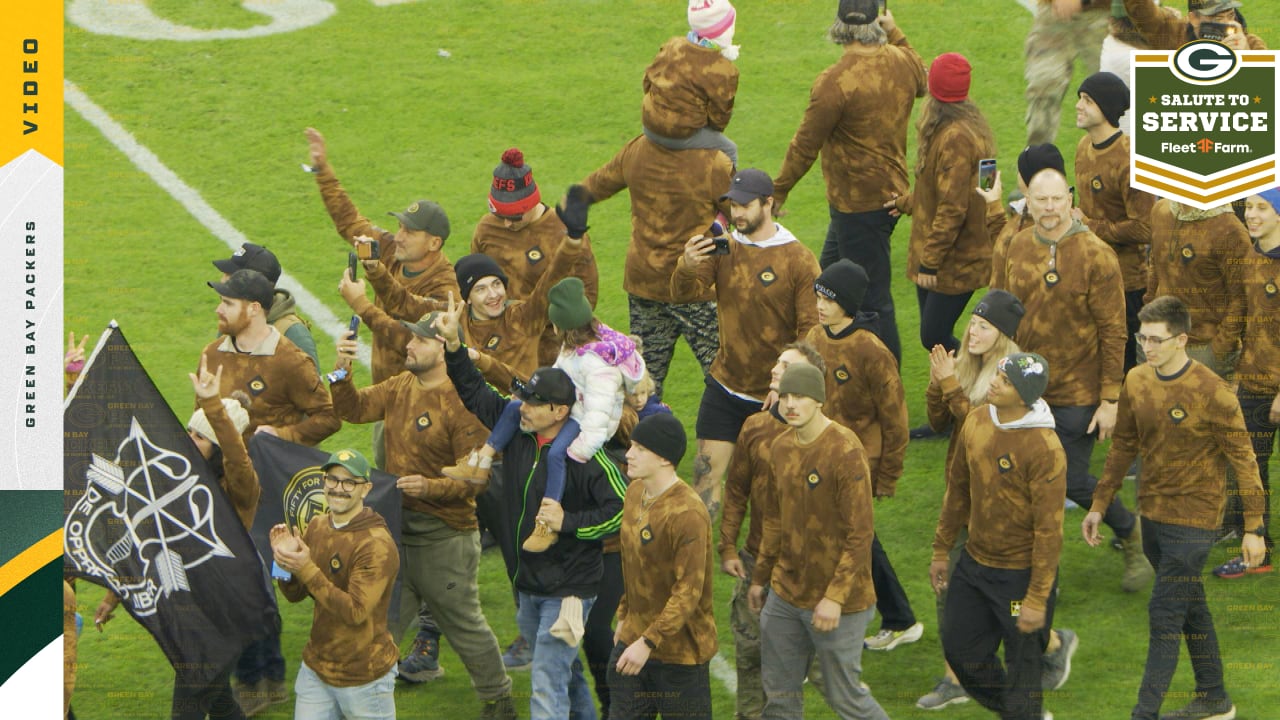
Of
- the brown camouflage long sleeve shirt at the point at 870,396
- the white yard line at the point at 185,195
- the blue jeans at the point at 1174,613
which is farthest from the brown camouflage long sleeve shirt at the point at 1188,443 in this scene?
the white yard line at the point at 185,195

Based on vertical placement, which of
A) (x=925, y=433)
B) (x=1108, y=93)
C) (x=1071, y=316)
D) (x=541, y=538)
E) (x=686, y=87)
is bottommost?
(x=925, y=433)

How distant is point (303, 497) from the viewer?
29.7 ft

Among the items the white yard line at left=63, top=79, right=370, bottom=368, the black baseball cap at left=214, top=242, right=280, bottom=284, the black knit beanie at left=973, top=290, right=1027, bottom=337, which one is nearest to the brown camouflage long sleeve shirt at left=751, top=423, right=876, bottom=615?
the black knit beanie at left=973, top=290, right=1027, bottom=337

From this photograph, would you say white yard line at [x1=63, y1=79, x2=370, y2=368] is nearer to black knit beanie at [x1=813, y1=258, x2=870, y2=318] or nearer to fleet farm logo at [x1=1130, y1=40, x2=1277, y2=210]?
black knit beanie at [x1=813, y1=258, x2=870, y2=318]

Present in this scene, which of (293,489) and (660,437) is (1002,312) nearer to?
(660,437)

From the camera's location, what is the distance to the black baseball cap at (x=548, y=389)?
855 centimetres

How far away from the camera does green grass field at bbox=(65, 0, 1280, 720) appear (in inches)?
525

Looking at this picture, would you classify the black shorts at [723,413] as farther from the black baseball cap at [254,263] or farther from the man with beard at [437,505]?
the black baseball cap at [254,263]

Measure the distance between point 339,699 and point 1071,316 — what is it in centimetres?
412

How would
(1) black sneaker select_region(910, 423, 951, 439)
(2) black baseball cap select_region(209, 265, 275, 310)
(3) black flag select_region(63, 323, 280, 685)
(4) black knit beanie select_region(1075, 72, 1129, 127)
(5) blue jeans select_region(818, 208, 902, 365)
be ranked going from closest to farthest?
(3) black flag select_region(63, 323, 280, 685), (2) black baseball cap select_region(209, 265, 275, 310), (4) black knit beanie select_region(1075, 72, 1129, 127), (5) blue jeans select_region(818, 208, 902, 365), (1) black sneaker select_region(910, 423, 951, 439)

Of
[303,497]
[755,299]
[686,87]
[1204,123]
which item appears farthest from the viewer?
[1204,123]

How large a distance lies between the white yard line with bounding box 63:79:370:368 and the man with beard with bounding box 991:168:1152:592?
5195mm

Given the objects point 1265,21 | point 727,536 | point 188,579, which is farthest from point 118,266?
point 1265,21

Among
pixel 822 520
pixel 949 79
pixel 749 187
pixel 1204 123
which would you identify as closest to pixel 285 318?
pixel 749 187
